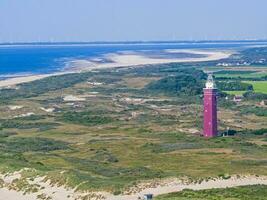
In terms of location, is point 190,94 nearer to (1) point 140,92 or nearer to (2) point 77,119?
(1) point 140,92

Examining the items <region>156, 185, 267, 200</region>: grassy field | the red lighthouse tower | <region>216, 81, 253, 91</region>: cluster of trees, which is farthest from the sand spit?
<region>216, 81, 253, 91</region>: cluster of trees

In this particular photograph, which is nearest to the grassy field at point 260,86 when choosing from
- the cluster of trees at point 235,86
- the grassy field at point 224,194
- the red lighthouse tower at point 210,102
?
the cluster of trees at point 235,86

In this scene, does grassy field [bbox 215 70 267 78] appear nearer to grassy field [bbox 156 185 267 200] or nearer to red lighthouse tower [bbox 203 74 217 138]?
red lighthouse tower [bbox 203 74 217 138]

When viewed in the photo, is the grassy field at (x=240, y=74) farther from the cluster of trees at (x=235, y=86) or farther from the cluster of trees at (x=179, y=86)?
the cluster of trees at (x=235, y=86)

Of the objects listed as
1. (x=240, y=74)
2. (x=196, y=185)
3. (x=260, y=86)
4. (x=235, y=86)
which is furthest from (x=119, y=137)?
(x=240, y=74)

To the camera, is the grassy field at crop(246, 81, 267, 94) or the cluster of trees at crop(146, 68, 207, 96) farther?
the grassy field at crop(246, 81, 267, 94)

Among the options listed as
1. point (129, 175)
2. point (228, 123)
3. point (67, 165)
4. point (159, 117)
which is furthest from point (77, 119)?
point (129, 175)
